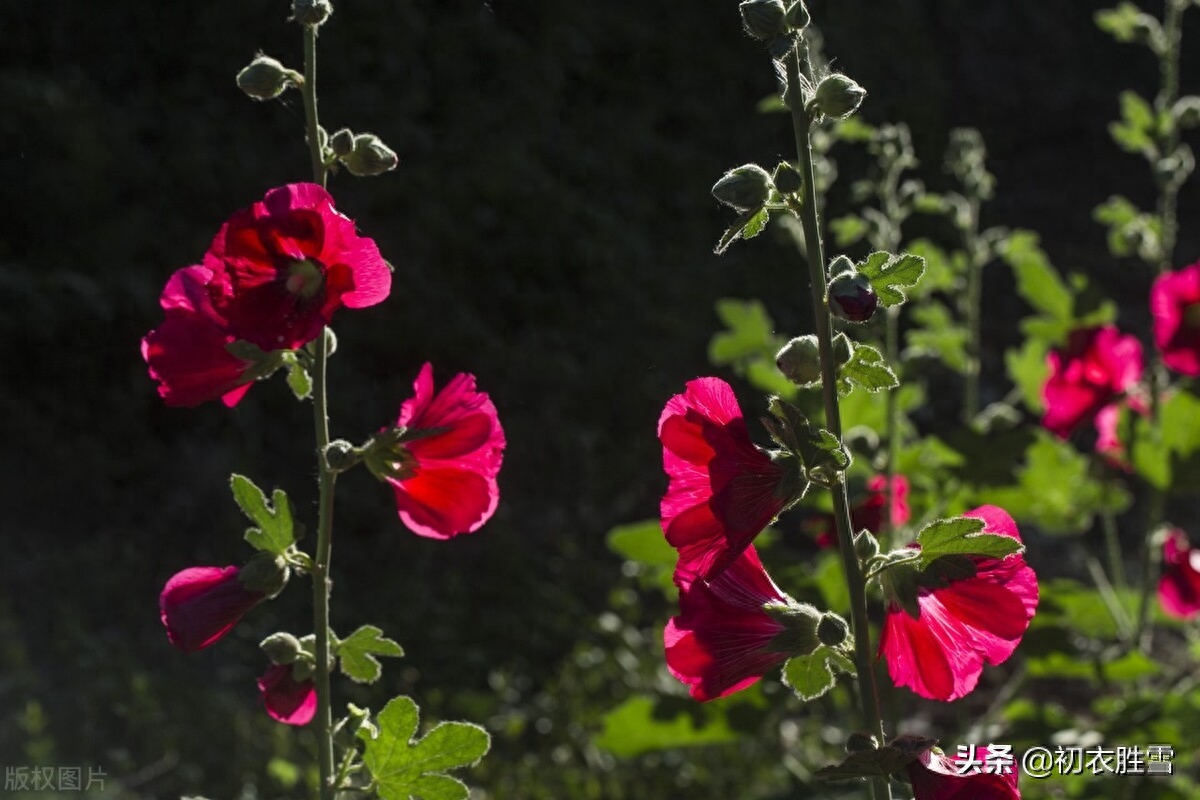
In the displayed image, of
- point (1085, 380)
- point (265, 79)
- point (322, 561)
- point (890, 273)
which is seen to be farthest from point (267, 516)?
point (1085, 380)

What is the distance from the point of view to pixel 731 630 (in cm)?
66

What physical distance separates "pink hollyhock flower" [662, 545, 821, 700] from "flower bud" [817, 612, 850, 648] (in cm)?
2

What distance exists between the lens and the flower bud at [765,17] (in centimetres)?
63

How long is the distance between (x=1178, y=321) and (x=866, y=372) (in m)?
1.06

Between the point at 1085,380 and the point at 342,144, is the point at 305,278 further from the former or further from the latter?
the point at 1085,380

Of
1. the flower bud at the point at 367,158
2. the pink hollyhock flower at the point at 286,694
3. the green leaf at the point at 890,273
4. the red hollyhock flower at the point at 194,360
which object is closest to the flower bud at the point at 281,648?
the pink hollyhock flower at the point at 286,694

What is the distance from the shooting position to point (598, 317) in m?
3.50

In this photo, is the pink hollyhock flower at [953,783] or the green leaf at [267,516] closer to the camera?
the pink hollyhock flower at [953,783]

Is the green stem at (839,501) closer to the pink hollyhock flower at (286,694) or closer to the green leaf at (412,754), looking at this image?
the green leaf at (412,754)

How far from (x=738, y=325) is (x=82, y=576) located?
187cm

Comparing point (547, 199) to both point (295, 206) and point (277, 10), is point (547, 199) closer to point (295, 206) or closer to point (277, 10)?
point (277, 10)

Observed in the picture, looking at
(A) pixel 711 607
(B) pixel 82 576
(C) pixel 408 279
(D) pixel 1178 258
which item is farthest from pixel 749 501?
(D) pixel 1178 258

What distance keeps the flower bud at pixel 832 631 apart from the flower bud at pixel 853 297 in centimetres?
14

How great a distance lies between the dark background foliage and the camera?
9.93 ft
